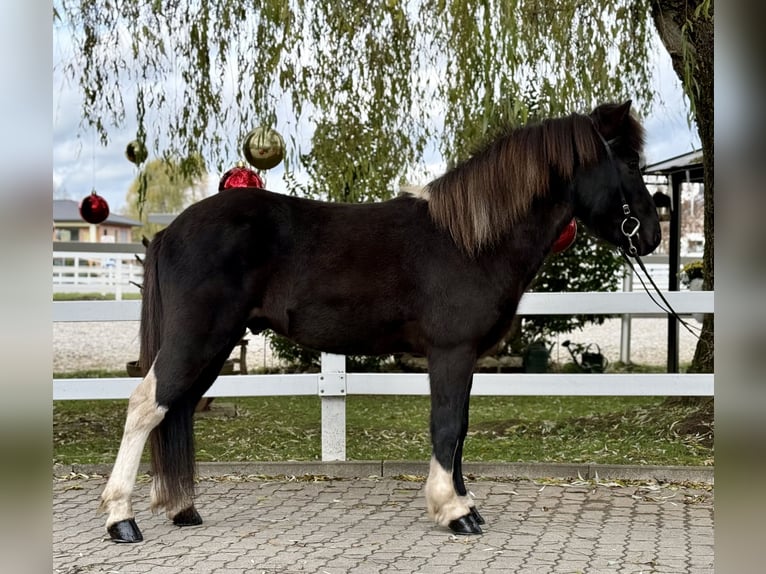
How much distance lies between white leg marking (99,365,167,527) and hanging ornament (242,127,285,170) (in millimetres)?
2592

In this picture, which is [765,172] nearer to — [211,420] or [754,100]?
[754,100]

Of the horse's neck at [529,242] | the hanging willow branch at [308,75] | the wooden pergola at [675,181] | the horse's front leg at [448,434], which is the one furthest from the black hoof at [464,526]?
the wooden pergola at [675,181]

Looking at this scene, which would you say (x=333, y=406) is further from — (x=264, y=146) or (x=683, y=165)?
(x=683, y=165)

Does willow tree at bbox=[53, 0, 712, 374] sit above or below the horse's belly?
above

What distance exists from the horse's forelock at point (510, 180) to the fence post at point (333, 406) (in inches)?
70.5

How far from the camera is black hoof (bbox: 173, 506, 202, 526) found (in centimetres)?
435

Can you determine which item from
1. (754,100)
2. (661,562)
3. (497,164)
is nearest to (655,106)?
(497,164)

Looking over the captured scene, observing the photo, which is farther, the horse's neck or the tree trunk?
the tree trunk

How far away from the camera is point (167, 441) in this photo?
4.27 metres

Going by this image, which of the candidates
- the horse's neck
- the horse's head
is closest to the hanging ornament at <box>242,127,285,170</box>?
the horse's neck

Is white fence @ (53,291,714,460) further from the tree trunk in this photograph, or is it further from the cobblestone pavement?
the tree trunk

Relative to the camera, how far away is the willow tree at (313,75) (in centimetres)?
614

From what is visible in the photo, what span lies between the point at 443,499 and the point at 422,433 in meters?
3.31

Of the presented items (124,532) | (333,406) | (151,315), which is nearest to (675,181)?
(333,406)
